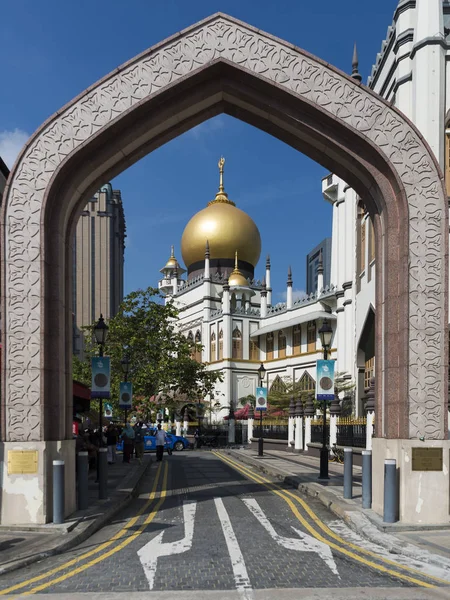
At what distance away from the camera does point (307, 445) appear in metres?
32.5

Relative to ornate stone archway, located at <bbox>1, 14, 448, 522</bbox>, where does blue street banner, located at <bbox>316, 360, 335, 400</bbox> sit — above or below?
below

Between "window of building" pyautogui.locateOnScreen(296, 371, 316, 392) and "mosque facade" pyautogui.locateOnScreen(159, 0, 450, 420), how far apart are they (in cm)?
15

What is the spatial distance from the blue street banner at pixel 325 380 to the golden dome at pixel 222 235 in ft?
180

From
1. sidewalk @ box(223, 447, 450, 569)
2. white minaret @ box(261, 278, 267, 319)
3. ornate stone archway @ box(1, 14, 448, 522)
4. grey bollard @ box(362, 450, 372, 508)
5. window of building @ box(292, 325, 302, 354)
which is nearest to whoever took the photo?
sidewalk @ box(223, 447, 450, 569)

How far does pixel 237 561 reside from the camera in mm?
8750

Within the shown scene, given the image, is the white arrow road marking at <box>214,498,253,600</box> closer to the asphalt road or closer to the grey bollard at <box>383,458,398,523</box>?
the asphalt road

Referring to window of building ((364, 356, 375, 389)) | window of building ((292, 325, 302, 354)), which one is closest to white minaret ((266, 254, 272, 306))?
window of building ((292, 325, 302, 354))

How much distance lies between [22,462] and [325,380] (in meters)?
10.1

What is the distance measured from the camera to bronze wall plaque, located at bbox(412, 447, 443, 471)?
37.1 ft

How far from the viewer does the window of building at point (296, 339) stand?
6019 centimetres

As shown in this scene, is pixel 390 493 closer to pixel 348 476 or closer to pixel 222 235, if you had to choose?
pixel 348 476

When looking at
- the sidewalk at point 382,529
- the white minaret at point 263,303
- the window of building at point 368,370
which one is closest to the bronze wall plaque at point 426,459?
the sidewalk at point 382,529

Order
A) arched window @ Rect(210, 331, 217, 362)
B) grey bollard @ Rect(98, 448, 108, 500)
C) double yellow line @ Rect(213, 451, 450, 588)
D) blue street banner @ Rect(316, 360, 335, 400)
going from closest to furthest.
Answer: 1. double yellow line @ Rect(213, 451, 450, 588)
2. grey bollard @ Rect(98, 448, 108, 500)
3. blue street banner @ Rect(316, 360, 335, 400)
4. arched window @ Rect(210, 331, 217, 362)

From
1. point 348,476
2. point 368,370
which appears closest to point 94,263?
point 368,370
